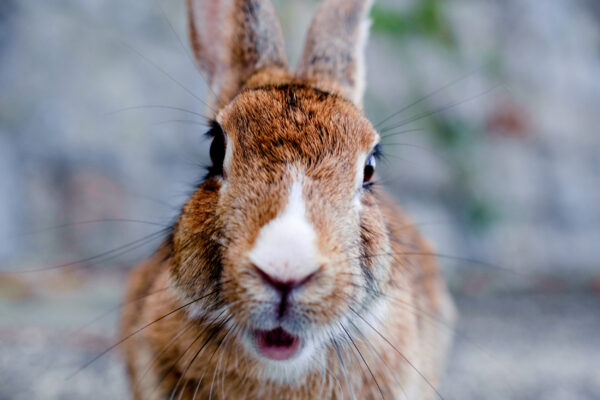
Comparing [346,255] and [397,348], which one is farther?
[397,348]

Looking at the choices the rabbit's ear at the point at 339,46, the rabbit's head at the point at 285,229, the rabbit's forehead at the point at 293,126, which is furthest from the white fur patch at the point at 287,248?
the rabbit's ear at the point at 339,46

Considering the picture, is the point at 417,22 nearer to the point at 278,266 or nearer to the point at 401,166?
the point at 401,166

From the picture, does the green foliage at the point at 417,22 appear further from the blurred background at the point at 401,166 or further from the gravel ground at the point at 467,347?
the gravel ground at the point at 467,347

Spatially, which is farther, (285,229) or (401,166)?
(401,166)

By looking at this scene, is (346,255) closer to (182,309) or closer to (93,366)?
(182,309)

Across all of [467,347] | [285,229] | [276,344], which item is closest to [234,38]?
[285,229]

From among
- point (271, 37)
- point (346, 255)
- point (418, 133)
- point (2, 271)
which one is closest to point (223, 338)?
point (346, 255)
